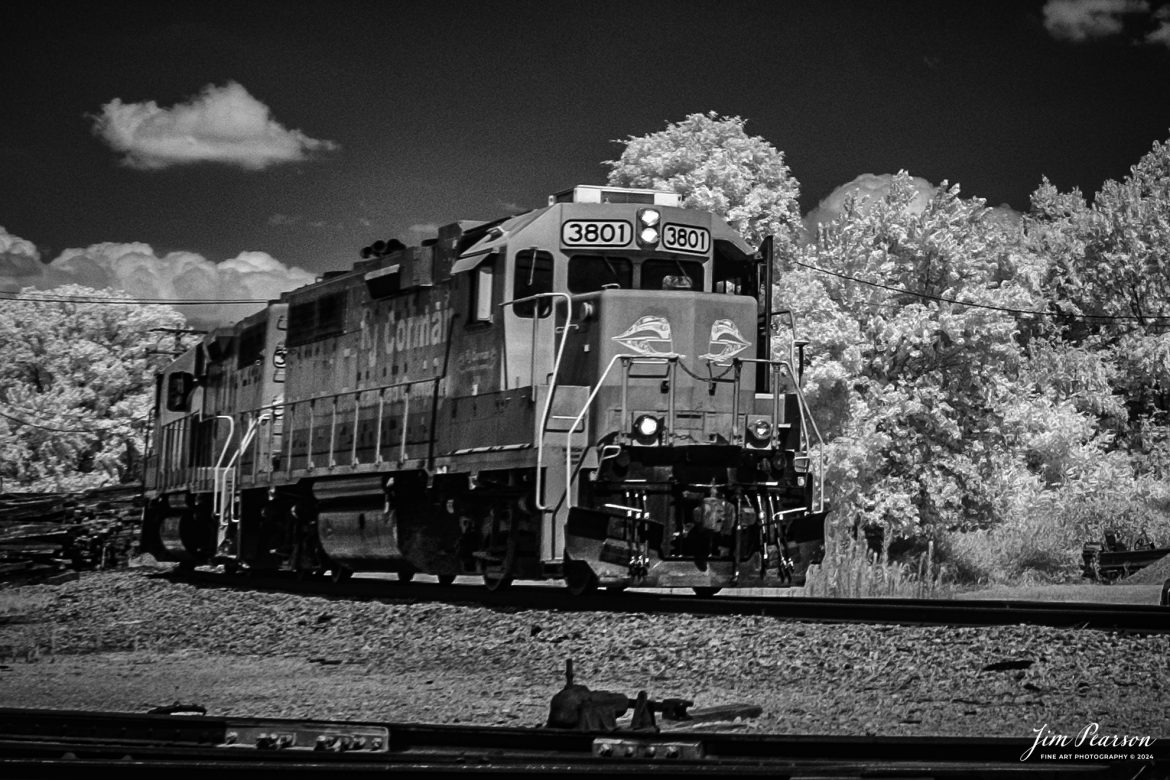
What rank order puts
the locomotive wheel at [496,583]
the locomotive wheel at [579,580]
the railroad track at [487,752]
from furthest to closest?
the locomotive wheel at [496,583] < the locomotive wheel at [579,580] < the railroad track at [487,752]

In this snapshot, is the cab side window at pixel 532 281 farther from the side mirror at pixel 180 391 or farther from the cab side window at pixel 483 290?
the side mirror at pixel 180 391

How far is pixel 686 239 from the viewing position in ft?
43.2

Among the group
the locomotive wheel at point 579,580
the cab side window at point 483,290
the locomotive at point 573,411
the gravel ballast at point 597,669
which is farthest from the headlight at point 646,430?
the cab side window at point 483,290

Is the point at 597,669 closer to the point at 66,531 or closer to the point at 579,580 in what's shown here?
the point at 579,580

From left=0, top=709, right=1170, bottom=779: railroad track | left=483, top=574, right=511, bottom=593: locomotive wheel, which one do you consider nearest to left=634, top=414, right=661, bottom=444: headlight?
left=483, top=574, right=511, bottom=593: locomotive wheel

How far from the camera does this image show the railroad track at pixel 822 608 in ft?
32.7

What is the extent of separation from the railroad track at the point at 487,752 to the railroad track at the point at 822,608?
5.09 meters

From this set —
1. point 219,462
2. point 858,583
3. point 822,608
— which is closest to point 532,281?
point 822,608

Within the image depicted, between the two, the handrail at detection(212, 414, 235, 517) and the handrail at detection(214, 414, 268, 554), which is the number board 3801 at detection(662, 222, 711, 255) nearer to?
the handrail at detection(214, 414, 268, 554)

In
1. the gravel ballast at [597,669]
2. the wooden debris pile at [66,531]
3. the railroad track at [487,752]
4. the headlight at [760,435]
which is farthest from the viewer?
the wooden debris pile at [66,531]

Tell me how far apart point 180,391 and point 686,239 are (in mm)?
13108

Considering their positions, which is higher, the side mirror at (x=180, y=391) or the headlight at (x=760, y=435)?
the side mirror at (x=180, y=391)

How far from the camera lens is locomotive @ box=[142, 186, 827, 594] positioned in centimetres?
1190

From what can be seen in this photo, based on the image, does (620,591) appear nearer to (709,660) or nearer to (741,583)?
(741,583)
